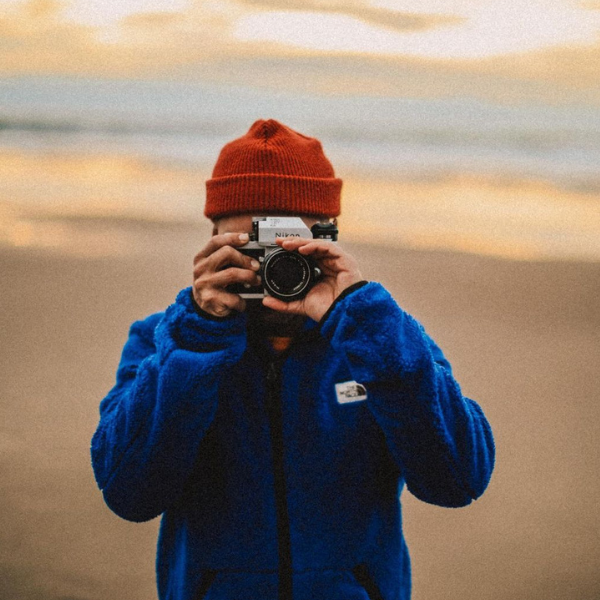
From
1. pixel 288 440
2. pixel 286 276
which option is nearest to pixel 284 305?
pixel 286 276

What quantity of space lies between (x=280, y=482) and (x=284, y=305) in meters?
0.21

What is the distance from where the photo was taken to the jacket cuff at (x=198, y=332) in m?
0.78

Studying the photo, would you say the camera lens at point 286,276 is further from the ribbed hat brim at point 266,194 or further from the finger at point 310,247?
the ribbed hat brim at point 266,194

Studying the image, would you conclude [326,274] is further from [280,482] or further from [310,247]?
[280,482]

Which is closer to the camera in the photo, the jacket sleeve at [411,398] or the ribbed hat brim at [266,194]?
the jacket sleeve at [411,398]

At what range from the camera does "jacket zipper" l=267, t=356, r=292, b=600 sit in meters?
0.76

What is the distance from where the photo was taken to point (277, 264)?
2.64 feet

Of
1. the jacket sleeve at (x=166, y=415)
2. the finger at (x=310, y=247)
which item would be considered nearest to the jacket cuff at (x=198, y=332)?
the jacket sleeve at (x=166, y=415)

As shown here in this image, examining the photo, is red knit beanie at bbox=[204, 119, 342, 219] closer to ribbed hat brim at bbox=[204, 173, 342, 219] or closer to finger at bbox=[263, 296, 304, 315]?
ribbed hat brim at bbox=[204, 173, 342, 219]

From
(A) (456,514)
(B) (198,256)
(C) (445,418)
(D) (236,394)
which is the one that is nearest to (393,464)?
(C) (445,418)

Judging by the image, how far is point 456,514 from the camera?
1.52 meters

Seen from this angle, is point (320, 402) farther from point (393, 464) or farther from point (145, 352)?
point (145, 352)

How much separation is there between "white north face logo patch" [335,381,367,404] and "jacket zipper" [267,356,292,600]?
2.9 inches

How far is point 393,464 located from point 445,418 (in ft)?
0.37
